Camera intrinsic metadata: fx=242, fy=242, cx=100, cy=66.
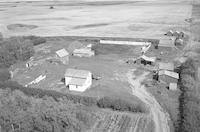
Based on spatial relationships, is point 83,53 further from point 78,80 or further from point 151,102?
point 151,102

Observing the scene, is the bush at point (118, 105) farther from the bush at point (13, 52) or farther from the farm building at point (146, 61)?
the bush at point (13, 52)

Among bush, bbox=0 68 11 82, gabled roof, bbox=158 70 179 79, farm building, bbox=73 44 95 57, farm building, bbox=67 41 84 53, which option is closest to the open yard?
farm building, bbox=67 41 84 53

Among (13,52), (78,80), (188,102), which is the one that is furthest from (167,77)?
(13,52)

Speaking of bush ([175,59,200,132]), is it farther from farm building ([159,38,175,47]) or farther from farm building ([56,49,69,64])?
farm building ([56,49,69,64])

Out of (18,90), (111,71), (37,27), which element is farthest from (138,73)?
(37,27)

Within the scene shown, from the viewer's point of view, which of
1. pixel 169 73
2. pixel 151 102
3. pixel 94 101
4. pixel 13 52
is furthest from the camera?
pixel 13 52
